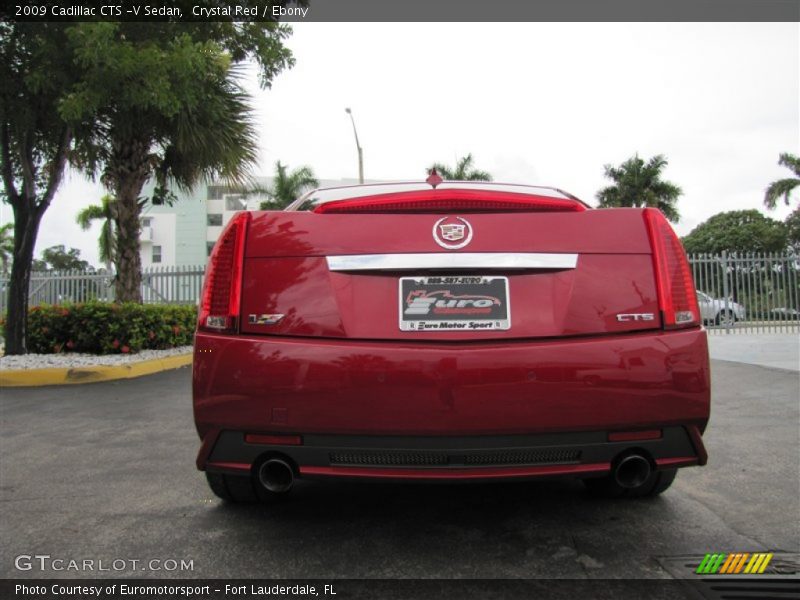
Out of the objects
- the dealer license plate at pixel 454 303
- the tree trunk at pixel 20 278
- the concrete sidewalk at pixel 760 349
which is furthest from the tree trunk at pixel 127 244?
Answer: the concrete sidewalk at pixel 760 349

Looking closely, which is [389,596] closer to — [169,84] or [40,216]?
[169,84]

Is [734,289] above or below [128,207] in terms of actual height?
below

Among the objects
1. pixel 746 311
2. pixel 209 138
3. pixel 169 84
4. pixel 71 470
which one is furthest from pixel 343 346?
pixel 746 311

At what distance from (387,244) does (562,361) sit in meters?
0.73

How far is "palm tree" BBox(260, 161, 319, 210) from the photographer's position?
32688 millimetres

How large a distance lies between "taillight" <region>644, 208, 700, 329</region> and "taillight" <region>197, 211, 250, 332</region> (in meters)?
1.54

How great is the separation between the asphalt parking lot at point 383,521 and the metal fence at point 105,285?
36.5 feet

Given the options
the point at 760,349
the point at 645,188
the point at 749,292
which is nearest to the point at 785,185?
the point at 645,188

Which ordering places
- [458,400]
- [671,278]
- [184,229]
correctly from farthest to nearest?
[184,229] → [671,278] → [458,400]

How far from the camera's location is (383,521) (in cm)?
261

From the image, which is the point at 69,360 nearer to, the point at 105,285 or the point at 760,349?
the point at 105,285

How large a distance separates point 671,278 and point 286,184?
32068mm

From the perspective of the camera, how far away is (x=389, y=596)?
76.3 inches

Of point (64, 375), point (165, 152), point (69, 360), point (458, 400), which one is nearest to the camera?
point (458, 400)
